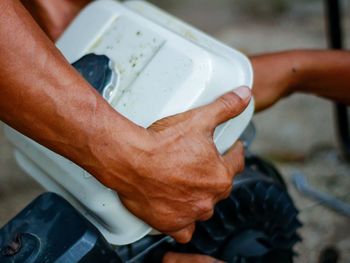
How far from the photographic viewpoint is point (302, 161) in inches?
73.6

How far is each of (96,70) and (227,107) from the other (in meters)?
0.23

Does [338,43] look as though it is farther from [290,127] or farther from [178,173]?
[178,173]

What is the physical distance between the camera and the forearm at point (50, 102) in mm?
822

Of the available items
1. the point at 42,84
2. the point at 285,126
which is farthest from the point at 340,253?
the point at 42,84

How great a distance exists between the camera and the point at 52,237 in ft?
3.10

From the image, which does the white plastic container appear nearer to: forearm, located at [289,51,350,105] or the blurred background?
forearm, located at [289,51,350,105]

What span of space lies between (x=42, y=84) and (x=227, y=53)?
0.36 m

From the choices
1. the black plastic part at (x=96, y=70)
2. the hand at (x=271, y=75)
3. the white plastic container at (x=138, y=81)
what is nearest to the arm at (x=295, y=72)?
the hand at (x=271, y=75)

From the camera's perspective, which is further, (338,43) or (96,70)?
(338,43)

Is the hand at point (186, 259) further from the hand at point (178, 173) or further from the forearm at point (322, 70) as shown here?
the forearm at point (322, 70)

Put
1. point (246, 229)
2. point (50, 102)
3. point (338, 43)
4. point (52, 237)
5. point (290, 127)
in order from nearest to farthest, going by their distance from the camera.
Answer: point (50, 102), point (52, 237), point (246, 229), point (338, 43), point (290, 127)

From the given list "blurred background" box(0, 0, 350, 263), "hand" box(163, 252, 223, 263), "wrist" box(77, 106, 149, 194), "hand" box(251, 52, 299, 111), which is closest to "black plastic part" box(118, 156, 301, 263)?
"hand" box(163, 252, 223, 263)

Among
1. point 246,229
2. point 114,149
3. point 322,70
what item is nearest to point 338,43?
point 322,70

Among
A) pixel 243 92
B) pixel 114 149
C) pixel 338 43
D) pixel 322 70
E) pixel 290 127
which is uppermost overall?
pixel 114 149
